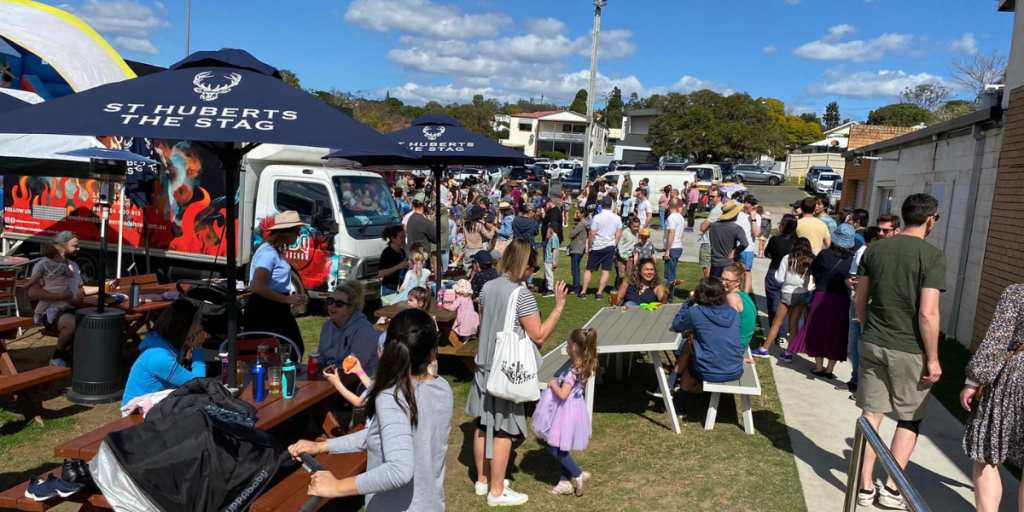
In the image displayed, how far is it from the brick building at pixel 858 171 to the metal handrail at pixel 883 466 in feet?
51.0

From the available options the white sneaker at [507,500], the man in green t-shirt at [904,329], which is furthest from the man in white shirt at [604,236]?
the white sneaker at [507,500]

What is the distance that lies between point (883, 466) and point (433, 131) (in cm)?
563

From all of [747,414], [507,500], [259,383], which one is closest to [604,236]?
[747,414]

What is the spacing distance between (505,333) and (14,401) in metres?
4.66

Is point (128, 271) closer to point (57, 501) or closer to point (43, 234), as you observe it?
Result: point (43, 234)

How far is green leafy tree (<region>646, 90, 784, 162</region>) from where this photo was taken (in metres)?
47.9

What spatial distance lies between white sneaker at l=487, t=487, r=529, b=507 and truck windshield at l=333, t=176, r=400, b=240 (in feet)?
18.6

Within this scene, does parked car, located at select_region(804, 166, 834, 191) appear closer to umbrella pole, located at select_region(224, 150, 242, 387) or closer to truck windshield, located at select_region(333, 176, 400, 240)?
truck windshield, located at select_region(333, 176, 400, 240)

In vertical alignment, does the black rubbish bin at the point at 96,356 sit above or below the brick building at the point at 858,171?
below

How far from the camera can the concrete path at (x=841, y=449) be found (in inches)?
181

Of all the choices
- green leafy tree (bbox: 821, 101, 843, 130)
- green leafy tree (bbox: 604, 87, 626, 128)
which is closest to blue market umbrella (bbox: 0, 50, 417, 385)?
green leafy tree (bbox: 604, 87, 626, 128)

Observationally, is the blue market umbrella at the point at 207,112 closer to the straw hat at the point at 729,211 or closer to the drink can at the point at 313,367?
the drink can at the point at 313,367

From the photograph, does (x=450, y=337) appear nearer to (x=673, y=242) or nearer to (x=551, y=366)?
(x=551, y=366)

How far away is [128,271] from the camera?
33.1 feet
